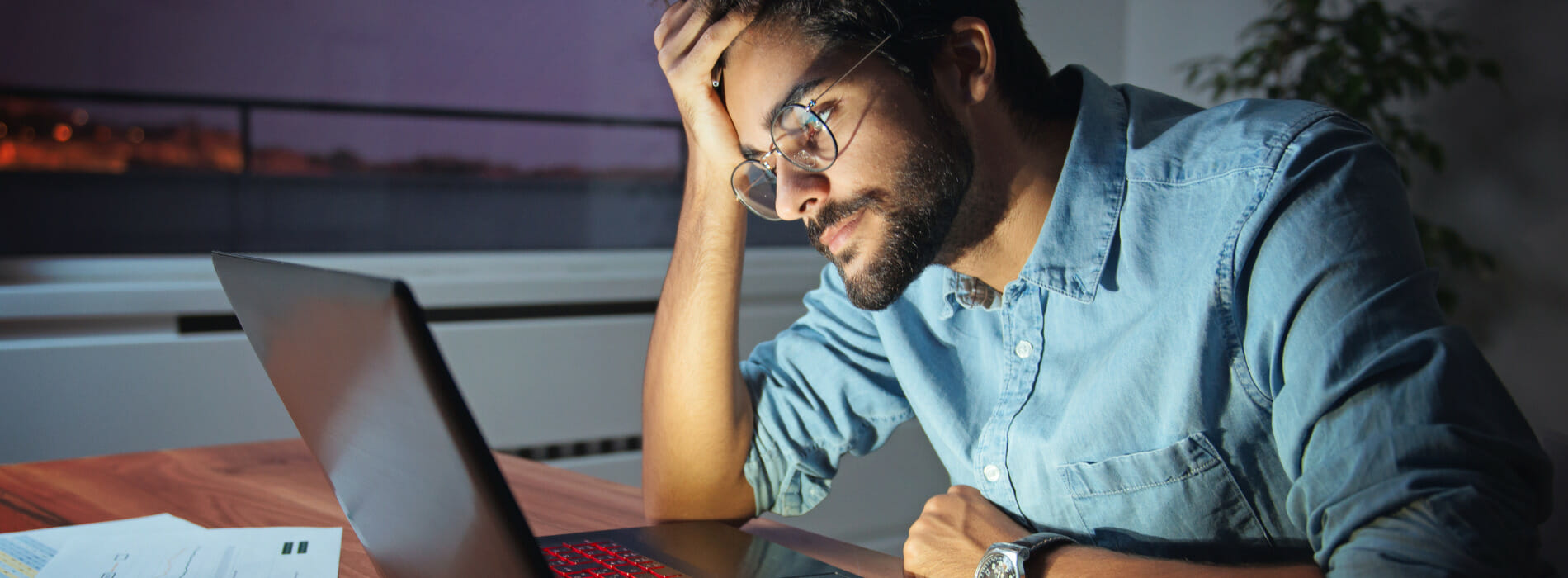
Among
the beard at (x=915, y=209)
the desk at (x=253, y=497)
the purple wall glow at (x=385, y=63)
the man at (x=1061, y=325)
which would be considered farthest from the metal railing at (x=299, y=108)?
the beard at (x=915, y=209)

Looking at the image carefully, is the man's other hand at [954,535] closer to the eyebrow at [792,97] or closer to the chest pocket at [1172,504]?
the chest pocket at [1172,504]

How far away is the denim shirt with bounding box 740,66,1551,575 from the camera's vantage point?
64cm

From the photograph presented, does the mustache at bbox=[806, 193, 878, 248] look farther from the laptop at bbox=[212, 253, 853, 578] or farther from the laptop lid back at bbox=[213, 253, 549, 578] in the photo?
the laptop lid back at bbox=[213, 253, 549, 578]

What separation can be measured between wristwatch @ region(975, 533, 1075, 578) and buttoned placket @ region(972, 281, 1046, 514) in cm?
19

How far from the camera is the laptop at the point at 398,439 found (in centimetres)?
44

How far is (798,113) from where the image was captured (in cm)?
105

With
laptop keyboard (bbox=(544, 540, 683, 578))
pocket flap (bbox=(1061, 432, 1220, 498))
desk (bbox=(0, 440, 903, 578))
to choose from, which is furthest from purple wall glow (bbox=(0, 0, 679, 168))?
pocket flap (bbox=(1061, 432, 1220, 498))

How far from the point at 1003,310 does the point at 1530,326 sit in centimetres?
216

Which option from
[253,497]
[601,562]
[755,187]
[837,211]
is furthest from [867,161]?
[253,497]

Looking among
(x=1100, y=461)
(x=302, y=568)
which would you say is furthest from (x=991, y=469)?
(x=302, y=568)

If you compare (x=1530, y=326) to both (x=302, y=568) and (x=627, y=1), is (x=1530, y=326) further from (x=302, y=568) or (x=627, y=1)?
(x=302, y=568)

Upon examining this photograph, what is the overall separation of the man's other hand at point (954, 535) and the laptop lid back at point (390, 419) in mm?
449

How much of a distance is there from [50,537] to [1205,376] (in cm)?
110

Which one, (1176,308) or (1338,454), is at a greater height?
(1176,308)
